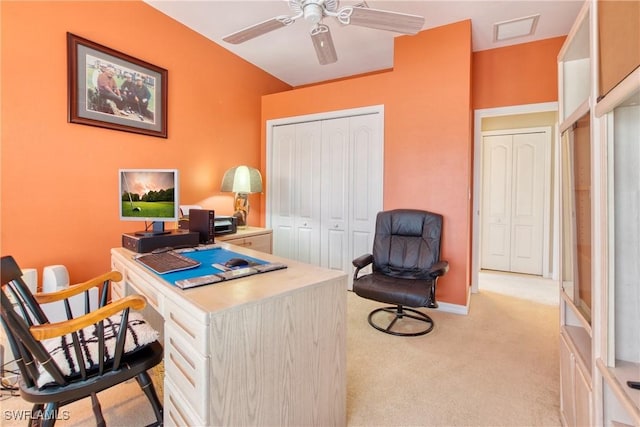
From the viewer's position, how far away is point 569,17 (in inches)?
108

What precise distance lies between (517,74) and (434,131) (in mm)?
1248

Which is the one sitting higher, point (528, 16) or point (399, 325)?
point (528, 16)

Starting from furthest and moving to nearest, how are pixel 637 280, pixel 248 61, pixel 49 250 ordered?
pixel 248 61, pixel 49 250, pixel 637 280

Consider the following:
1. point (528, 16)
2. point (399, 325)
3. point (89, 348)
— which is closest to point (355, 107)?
point (528, 16)

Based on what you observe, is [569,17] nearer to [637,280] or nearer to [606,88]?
[606,88]

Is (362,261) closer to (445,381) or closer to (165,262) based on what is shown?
(445,381)

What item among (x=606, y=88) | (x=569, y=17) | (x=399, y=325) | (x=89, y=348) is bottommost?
(x=399, y=325)

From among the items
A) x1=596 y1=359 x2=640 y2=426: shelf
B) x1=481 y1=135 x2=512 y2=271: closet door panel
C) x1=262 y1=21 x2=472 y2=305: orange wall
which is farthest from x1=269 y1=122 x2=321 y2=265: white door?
x1=596 y1=359 x2=640 y2=426: shelf

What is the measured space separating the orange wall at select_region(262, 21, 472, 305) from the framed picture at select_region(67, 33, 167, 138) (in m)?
2.14

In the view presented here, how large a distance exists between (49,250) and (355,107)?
10.1ft

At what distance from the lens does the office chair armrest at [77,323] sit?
39.3 inches

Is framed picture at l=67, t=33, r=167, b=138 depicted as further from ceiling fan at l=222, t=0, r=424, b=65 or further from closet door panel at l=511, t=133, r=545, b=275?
closet door panel at l=511, t=133, r=545, b=275

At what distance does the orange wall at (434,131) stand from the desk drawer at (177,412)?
261 cm

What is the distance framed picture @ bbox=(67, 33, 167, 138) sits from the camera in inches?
90.1
